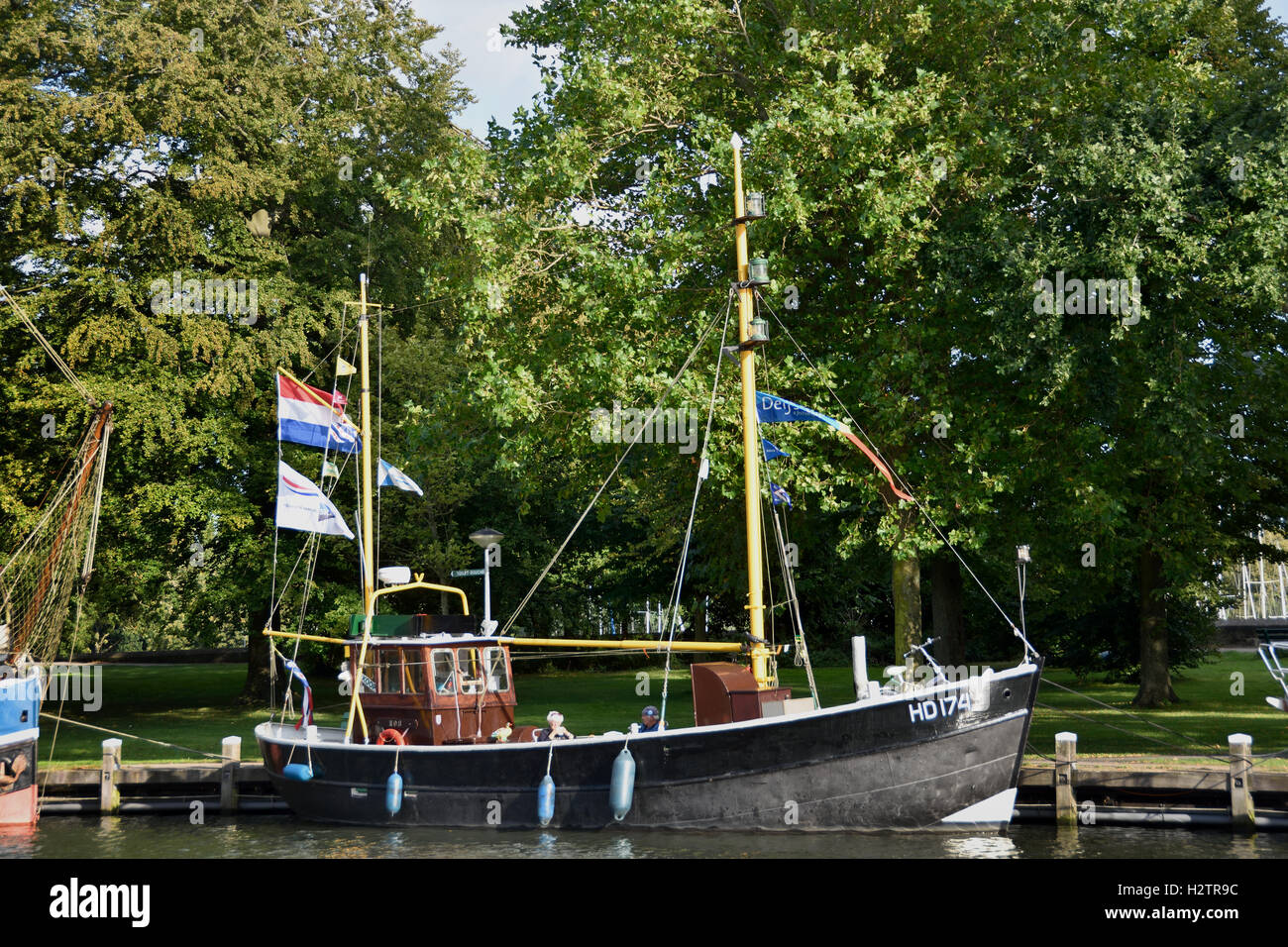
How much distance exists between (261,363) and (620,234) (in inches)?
502

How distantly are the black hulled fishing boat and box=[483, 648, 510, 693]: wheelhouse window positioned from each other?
30 mm

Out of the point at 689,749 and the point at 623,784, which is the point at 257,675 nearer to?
the point at 623,784

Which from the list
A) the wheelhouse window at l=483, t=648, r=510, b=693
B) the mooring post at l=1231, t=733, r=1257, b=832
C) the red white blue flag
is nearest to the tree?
the red white blue flag

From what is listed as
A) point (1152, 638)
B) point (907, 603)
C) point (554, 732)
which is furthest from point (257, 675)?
point (1152, 638)

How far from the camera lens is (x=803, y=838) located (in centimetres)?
1709

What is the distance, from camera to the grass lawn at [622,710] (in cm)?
2312

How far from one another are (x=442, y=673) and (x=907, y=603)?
34.4 feet

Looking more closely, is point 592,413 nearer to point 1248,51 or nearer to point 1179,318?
point 1179,318

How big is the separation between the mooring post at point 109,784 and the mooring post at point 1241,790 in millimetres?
19848

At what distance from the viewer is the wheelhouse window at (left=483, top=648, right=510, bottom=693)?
21.3m

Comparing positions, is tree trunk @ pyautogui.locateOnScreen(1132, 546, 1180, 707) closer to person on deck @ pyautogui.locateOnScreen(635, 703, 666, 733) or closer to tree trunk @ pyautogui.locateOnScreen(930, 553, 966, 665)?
tree trunk @ pyautogui.locateOnScreen(930, 553, 966, 665)

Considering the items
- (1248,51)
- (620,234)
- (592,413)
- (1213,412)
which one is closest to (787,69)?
(620,234)
